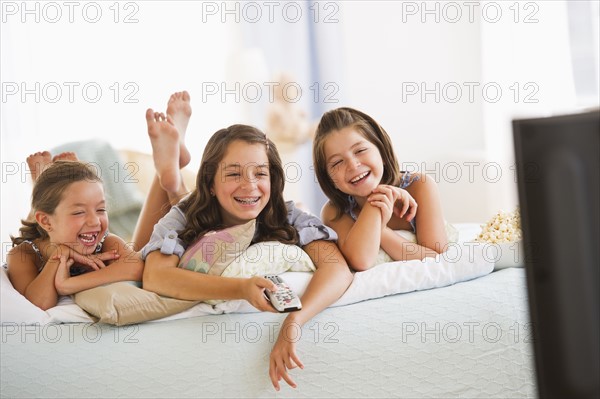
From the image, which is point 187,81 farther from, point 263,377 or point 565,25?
point 263,377

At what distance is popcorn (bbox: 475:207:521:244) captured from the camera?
177cm

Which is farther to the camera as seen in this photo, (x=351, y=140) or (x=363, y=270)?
(x=351, y=140)

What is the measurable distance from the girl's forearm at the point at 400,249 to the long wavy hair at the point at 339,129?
0.58ft

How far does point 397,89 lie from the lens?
357cm

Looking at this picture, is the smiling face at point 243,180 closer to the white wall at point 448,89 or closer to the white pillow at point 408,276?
the white pillow at point 408,276

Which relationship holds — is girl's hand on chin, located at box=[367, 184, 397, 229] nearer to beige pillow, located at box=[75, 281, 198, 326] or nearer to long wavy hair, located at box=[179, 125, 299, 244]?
long wavy hair, located at box=[179, 125, 299, 244]

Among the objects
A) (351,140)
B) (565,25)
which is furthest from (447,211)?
(351,140)

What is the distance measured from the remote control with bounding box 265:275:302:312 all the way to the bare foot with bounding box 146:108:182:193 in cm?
70

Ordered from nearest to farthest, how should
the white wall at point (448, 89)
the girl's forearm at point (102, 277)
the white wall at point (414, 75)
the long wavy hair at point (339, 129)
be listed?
1. the girl's forearm at point (102, 277)
2. the long wavy hair at point (339, 129)
3. the white wall at point (448, 89)
4. the white wall at point (414, 75)

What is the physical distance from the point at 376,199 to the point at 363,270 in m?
0.16

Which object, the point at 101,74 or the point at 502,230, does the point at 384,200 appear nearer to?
the point at 502,230

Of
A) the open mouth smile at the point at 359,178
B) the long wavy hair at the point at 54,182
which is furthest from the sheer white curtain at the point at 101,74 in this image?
the open mouth smile at the point at 359,178

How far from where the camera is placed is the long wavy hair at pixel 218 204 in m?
1.58

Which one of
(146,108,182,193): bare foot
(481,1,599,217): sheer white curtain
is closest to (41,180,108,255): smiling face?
(146,108,182,193): bare foot
